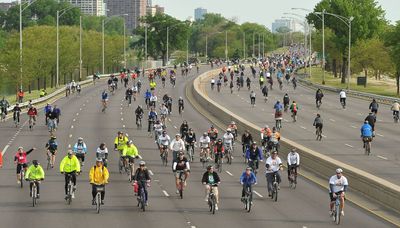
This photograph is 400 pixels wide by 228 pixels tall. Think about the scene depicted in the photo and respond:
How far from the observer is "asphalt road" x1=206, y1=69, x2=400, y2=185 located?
36.8 m

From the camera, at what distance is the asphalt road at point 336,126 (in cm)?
3675

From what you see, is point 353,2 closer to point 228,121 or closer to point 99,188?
point 228,121

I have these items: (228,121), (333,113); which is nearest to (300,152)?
(228,121)

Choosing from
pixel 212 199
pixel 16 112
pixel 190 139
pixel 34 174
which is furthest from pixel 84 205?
pixel 16 112

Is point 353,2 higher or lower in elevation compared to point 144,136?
higher

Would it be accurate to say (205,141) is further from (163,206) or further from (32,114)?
(32,114)

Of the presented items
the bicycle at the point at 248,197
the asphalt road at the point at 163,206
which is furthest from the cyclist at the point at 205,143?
the bicycle at the point at 248,197

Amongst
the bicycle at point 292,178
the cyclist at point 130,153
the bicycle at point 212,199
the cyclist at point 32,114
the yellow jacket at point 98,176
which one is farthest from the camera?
the cyclist at point 32,114

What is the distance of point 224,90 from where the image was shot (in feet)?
296

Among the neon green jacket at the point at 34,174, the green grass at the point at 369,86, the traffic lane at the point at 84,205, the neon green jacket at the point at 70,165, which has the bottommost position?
the traffic lane at the point at 84,205

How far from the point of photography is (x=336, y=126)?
53.8 metres

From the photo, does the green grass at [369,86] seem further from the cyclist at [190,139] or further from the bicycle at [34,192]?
the bicycle at [34,192]

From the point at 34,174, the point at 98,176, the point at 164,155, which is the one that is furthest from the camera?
the point at 164,155

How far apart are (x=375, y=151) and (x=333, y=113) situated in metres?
23.6
